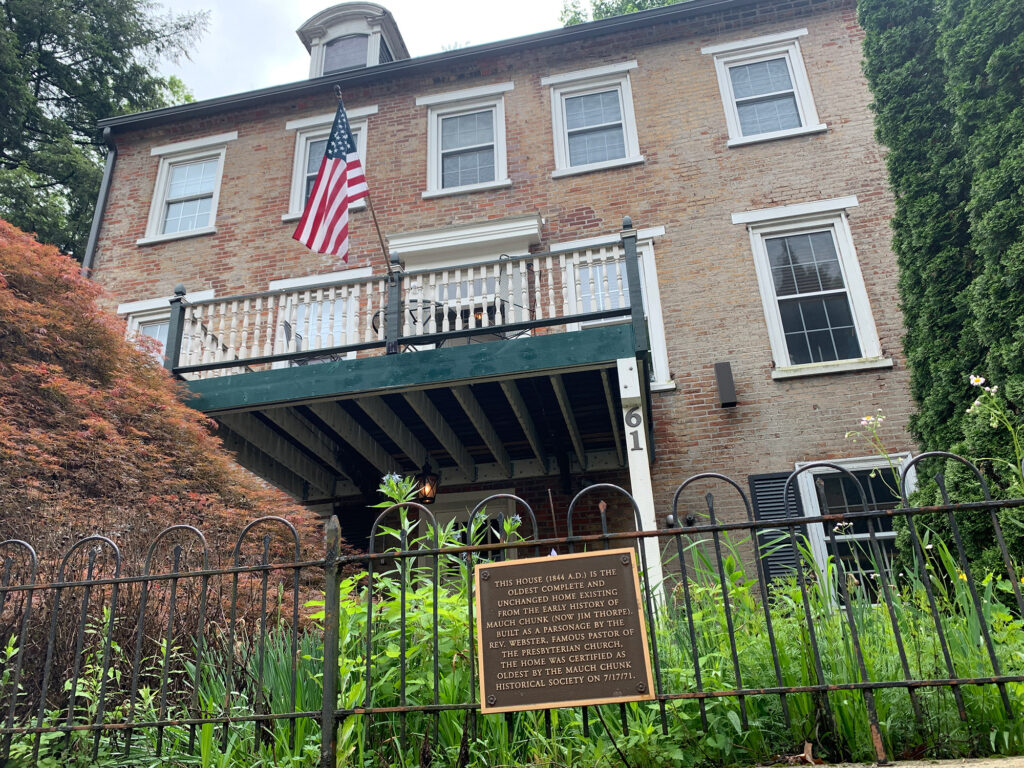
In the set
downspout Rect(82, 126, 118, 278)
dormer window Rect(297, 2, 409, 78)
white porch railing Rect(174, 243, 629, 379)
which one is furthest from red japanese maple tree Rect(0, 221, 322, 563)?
dormer window Rect(297, 2, 409, 78)

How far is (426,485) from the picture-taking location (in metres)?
8.86

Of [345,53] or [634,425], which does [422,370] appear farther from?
[345,53]

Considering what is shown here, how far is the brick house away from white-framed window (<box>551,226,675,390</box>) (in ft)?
0.12

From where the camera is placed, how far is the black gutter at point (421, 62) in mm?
11617

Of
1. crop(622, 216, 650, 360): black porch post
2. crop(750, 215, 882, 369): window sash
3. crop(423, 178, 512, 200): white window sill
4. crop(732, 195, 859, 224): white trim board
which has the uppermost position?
crop(423, 178, 512, 200): white window sill

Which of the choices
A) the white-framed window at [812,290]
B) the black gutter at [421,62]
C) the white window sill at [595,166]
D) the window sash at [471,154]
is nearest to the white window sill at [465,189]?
the window sash at [471,154]

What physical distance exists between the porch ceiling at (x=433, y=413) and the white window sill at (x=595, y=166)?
435 centimetres

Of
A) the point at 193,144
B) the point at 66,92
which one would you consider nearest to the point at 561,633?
the point at 193,144

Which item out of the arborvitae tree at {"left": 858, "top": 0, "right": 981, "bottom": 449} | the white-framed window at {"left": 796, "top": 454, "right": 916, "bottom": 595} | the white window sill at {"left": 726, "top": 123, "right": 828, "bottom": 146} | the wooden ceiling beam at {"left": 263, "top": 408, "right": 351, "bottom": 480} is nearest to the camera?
the arborvitae tree at {"left": 858, "top": 0, "right": 981, "bottom": 449}

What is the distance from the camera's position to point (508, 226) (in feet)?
35.1

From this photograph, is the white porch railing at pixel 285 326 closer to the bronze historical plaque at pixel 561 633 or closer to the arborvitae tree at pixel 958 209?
the bronze historical plaque at pixel 561 633

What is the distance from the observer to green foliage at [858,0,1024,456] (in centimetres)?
455

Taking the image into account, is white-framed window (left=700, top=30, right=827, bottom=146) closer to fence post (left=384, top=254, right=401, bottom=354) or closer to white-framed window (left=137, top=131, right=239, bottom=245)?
fence post (left=384, top=254, right=401, bottom=354)

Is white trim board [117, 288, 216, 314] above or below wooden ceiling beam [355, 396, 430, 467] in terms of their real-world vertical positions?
above
